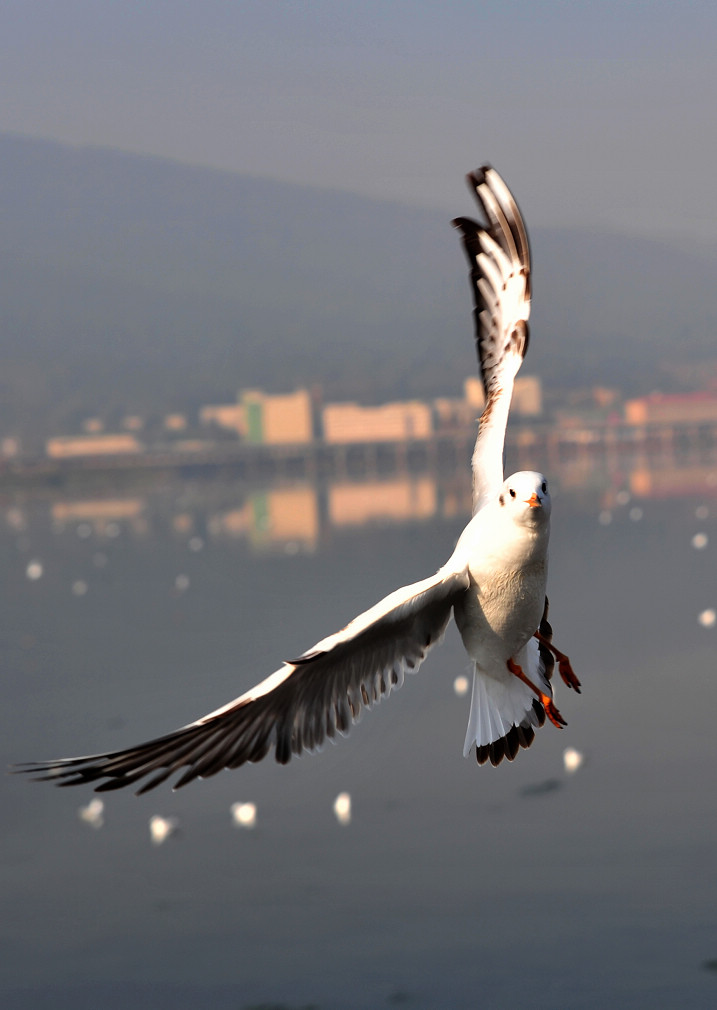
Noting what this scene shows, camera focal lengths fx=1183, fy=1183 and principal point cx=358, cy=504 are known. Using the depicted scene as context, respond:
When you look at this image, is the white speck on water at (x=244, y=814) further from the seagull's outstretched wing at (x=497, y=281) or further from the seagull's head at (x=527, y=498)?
the seagull's head at (x=527, y=498)

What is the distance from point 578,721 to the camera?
63219 millimetres

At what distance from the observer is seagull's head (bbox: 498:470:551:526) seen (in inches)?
232

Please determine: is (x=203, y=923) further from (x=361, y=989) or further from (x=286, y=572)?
(x=286, y=572)

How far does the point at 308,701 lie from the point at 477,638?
3.81 ft

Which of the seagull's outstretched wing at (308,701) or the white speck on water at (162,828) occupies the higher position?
the seagull's outstretched wing at (308,701)

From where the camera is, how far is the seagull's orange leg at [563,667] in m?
6.66

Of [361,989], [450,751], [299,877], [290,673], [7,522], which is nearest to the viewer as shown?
[290,673]

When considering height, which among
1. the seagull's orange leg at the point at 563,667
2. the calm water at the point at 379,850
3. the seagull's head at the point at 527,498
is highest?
the seagull's head at the point at 527,498

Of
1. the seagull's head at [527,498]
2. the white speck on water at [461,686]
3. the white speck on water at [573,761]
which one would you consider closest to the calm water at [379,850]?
the white speck on water at [573,761]

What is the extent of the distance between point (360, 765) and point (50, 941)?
19.3 m

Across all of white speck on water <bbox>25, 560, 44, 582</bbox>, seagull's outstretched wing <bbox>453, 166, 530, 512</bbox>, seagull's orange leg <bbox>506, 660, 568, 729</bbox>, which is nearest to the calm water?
white speck on water <bbox>25, 560, 44, 582</bbox>

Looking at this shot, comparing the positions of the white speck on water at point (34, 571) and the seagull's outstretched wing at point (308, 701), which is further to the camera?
the white speck on water at point (34, 571)

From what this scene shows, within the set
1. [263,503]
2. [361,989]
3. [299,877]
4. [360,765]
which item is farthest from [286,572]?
[263,503]

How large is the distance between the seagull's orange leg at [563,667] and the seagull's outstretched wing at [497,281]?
5.29ft
